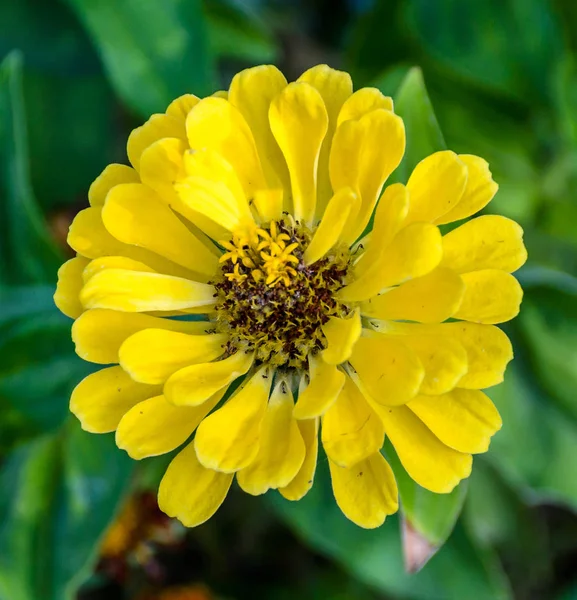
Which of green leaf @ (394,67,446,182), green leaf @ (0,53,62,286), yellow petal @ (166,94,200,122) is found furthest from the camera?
green leaf @ (0,53,62,286)

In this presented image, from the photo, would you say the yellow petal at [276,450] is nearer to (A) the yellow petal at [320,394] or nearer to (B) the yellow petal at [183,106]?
(A) the yellow petal at [320,394]

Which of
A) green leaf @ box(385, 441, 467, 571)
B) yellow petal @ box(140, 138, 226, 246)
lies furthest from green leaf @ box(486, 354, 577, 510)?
yellow petal @ box(140, 138, 226, 246)

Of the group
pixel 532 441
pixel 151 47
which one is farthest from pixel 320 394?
pixel 151 47

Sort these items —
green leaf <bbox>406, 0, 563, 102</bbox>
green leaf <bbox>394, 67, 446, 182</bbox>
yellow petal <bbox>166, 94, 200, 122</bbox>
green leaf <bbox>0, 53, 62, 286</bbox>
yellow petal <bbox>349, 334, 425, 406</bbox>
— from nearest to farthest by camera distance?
yellow petal <bbox>349, 334, 425, 406</bbox>
yellow petal <bbox>166, 94, 200, 122</bbox>
green leaf <bbox>394, 67, 446, 182</bbox>
green leaf <bbox>0, 53, 62, 286</bbox>
green leaf <bbox>406, 0, 563, 102</bbox>

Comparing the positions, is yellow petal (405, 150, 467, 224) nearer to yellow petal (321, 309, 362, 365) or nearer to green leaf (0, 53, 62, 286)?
yellow petal (321, 309, 362, 365)

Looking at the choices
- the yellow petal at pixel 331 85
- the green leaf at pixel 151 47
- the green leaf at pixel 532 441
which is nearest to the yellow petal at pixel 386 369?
the yellow petal at pixel 331 85

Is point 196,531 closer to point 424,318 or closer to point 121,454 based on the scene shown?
point 121,454

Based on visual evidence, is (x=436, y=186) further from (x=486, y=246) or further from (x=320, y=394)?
(x=320, y=394)
